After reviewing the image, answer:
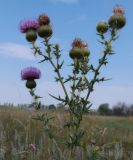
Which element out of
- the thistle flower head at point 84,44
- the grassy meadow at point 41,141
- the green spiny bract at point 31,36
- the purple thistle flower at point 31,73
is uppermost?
the green spiny bract at point 31,36

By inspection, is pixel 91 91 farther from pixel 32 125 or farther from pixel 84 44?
pixel 32 125

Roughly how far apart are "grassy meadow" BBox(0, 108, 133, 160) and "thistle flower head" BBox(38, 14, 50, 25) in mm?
962

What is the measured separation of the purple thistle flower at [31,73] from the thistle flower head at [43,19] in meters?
0.48

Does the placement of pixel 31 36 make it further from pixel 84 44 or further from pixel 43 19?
pixel 84 44

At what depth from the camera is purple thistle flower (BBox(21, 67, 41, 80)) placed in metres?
4.02

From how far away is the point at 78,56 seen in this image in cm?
357

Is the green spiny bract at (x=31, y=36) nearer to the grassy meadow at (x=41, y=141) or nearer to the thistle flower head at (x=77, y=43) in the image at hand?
the thistle flower head at (x=77, y=43)

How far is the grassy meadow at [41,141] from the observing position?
5824 mm

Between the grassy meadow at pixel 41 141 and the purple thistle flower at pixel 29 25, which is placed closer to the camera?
the purple thistle flower at pixel 29 25

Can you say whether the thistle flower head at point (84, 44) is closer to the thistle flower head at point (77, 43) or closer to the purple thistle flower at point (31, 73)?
the thistle flower head at point (77, 43)

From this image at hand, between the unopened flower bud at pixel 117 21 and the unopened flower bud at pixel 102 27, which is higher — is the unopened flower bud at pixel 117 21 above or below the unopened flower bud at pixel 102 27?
above

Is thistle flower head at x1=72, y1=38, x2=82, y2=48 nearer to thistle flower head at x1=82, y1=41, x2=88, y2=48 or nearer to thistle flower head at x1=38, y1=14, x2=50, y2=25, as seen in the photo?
thistle flower head at x1=82, y1=41, x2=88, y2=48

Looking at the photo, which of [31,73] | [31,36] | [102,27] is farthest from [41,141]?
[102,27]

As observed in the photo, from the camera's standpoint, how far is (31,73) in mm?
4055
